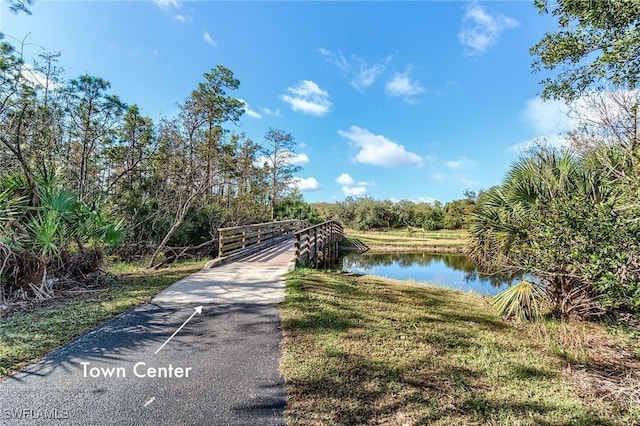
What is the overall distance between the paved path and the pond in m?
7.27

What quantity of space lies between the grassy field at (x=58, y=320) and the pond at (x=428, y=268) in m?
7.84

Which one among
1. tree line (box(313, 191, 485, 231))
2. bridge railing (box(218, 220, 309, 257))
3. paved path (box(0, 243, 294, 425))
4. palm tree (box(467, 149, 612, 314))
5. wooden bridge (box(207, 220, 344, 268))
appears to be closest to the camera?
paved path (box(0, 243, 294, 425))

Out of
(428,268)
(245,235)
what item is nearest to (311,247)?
(245,235)

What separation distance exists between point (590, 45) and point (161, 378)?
5.00 metres

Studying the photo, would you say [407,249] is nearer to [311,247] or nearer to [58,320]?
[311,247]

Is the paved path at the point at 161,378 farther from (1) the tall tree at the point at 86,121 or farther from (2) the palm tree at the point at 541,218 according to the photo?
(1) the tall tree at the point at 86,121

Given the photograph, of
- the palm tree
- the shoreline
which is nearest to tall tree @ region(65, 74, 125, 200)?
the palm tree

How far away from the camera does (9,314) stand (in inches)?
156

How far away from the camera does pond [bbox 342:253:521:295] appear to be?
1023 cm

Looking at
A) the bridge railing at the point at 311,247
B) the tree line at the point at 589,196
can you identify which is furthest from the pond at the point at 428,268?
the tree line at the point at 589,196

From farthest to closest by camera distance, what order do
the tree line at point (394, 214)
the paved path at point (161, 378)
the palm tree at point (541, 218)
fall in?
the tree line at point (394, 214)
the palm tree at point (541, 218)
the paved path at point (161, 378)

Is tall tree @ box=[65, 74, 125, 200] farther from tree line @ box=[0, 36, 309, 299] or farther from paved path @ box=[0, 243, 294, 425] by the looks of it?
paved path @ box=[0, 243, 294, 425]

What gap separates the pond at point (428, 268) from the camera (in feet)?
33.6

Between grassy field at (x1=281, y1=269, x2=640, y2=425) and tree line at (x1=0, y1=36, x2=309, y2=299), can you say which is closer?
grassy field at (x1=281, y1=269, x2=640, y2=425)
